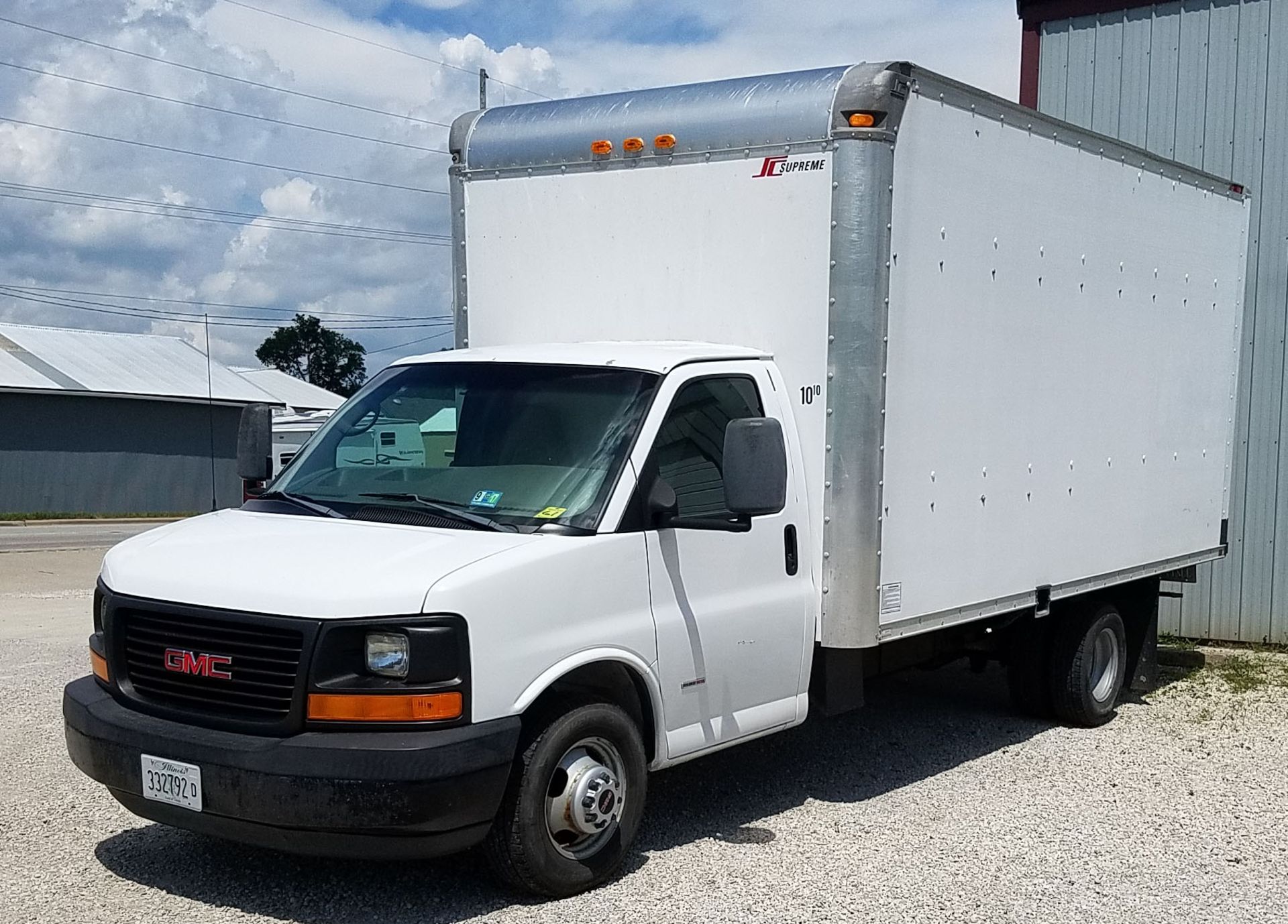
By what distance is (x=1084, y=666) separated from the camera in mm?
8625

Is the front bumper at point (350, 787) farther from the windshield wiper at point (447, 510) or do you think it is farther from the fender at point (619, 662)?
the windshield wiper at point (447, 510)

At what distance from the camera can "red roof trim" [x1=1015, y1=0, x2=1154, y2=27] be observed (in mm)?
12047

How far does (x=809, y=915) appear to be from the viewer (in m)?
5.30

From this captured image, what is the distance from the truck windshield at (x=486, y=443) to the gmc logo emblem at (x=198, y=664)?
0.90 metres

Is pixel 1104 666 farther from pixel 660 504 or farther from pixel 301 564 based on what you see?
pixel 301 564

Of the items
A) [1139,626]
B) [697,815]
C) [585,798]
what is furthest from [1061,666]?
[585,798]

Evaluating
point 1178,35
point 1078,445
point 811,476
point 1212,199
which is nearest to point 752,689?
point 811,476

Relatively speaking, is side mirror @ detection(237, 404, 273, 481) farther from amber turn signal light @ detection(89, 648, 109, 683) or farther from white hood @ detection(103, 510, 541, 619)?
amber turn signal light @ detection(89, 648, 109, 683)

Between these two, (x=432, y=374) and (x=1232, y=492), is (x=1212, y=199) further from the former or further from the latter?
(x=432, y=374)

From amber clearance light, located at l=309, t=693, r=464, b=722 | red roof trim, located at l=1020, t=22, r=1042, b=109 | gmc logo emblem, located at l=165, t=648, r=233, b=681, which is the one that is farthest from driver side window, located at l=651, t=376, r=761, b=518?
red roof trim, located at l=1020, t=22, r=1042, b=109

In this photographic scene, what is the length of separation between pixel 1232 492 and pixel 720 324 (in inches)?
272

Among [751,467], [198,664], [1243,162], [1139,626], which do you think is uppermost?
[1243,162]

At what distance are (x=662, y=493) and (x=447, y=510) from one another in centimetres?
84

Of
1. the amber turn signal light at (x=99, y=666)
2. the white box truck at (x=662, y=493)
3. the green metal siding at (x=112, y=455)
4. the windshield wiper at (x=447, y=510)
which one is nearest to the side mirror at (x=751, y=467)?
the white box truck at (x=662, y=493)
